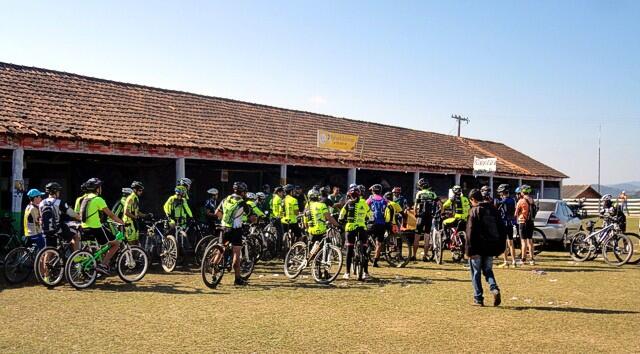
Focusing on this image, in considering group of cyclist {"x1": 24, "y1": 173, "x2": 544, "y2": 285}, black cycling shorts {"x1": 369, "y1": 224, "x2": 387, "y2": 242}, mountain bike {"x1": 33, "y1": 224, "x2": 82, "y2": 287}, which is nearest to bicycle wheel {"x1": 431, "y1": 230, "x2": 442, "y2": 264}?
group of cyclist {"x1": 24, "y1": 173, "x2": 544, "y2": 285}

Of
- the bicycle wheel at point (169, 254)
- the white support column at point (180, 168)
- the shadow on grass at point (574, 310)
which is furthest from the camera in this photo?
the white support column at point (180, 168)

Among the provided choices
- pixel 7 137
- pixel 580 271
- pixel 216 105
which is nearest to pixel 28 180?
pixel 7 137

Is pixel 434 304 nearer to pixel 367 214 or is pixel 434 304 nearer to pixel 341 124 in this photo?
pixel 367 214

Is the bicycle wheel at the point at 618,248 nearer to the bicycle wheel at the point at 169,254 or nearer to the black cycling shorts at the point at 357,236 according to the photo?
the black cycling shorts at the point at 357,236

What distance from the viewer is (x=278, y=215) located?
14.1 metres

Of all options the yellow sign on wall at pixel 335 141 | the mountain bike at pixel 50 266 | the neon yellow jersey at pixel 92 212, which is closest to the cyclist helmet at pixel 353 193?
the neon yellow jersey at pixel 92 212

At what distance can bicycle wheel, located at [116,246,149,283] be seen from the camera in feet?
32.2

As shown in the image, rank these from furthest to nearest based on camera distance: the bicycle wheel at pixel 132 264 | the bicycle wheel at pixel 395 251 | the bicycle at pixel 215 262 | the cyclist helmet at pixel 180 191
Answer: the bicycle wheel at pixel 395 251 → the cyclist helmet at pixel 180 191 → the bicycle wheel at pixel 132 264 → the bicycle at pixel 215 262

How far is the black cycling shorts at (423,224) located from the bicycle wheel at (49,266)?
25.1 ft

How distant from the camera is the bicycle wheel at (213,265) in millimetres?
9406

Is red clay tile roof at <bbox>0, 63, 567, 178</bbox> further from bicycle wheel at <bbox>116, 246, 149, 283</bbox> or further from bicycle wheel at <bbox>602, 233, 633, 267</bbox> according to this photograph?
bicycle wheel at <bbox>602, 233, 633, 267</bbox>

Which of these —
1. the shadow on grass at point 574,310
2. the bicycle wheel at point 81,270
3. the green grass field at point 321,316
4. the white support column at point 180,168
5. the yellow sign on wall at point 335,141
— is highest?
the yellow sign on wall at point 335,141

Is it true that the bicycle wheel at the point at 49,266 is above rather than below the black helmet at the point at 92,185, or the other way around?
below

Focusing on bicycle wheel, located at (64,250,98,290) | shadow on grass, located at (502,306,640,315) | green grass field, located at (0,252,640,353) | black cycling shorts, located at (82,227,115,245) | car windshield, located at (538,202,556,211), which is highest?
car windshield, located at (538,202,556,211)
